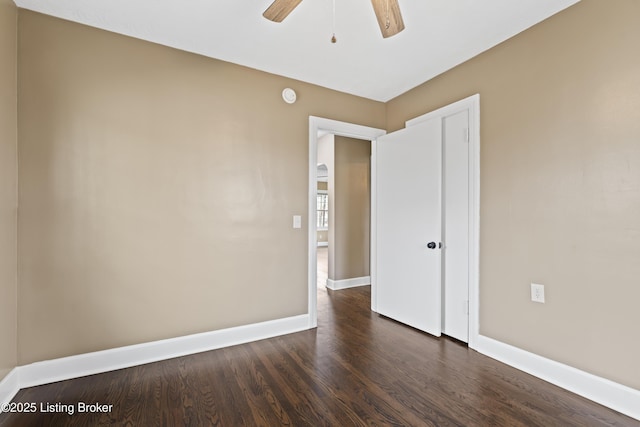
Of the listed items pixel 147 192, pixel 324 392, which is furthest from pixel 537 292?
pixel 147 192

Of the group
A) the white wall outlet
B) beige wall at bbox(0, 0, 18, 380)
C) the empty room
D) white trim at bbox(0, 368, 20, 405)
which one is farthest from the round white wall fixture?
white trim at bbox(0, 368, 20, 405)

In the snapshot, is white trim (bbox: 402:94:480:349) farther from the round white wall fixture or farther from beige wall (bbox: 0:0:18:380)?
beige wall (bbox: 0:0:18:380)

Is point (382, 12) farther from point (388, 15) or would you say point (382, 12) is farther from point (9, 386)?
point (9, 386)

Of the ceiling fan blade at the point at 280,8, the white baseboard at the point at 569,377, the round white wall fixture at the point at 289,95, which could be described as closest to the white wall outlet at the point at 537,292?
the white baseboard at the point at 569,377

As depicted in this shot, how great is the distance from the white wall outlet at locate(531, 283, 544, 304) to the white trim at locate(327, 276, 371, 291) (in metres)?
2.82

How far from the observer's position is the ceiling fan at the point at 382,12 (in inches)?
59.9

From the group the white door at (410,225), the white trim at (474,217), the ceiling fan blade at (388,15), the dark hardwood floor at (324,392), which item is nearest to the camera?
the ceiling fan blade at (388,15)

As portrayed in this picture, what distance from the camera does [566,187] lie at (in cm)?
201

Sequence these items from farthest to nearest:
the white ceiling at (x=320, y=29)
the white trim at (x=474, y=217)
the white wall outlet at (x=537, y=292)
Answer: the white trim at (x=474, y=217) < the white wall outlet at (x=537, y=292) < the white ceiling at (x=320, y=29)

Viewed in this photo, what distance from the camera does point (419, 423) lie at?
1.66 metres

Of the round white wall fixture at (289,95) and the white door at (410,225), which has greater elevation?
the round white wall fixture at (289,95)

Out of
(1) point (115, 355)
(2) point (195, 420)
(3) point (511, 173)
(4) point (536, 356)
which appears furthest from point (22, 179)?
(4) point (536, 356)

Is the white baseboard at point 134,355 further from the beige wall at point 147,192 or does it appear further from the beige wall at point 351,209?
the beige wall at point 351,209

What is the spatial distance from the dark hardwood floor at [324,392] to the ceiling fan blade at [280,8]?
2351 millimetres
